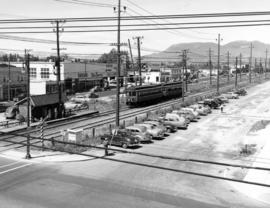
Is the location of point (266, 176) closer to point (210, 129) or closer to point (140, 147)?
point (140, 147)

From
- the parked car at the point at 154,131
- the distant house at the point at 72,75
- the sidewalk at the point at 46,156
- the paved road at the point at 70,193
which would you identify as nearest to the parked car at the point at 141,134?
the parked car at the point at 154,131

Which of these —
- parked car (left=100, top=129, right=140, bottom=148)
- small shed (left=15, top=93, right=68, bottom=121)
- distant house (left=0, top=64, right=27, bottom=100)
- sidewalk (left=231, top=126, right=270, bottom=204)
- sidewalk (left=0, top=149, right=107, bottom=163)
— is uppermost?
distant house (left=0, top=64, right=27, bottom=100)

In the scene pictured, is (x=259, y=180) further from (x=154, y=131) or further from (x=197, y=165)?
(x=154, y=131)

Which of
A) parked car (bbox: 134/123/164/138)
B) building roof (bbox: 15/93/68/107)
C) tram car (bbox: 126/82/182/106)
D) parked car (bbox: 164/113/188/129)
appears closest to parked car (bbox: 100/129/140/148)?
parked car (bbox: 134/123/164/138)

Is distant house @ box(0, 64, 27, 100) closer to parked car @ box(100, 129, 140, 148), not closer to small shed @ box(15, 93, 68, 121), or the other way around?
small shed @ box(15, 93, 68, 121)

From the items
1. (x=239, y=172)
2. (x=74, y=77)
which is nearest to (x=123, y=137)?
(x=239, y=172)

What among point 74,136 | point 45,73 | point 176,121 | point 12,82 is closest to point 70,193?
point 74,136

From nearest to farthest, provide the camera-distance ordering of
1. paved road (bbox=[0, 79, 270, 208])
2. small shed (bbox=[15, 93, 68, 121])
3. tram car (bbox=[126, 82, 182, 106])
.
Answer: paved road (bbox=[0, 79, 270, 208])
small shed (bbox=[15, 93, 68, 121])
tram car (bbox=[126, 82, 182, 106])
